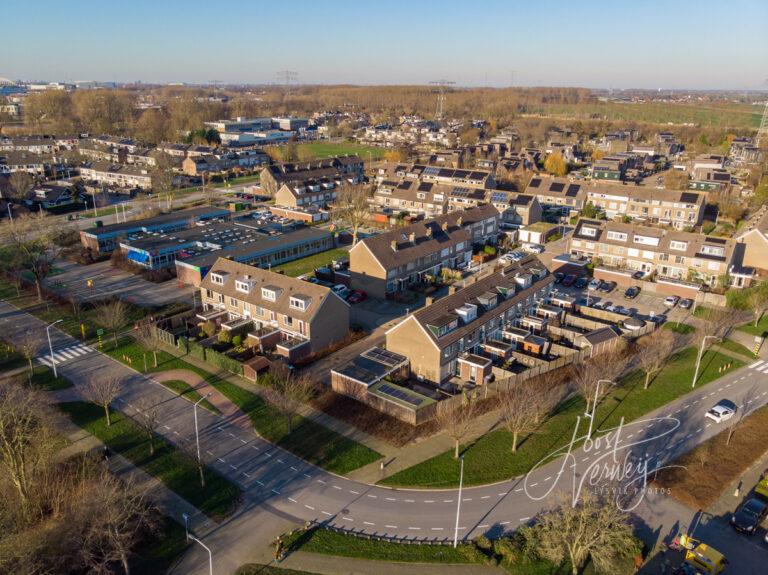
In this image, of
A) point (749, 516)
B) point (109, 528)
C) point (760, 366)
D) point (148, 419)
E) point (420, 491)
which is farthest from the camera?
point (760, 366)

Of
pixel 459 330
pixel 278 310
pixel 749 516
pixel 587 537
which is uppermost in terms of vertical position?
pixel 459 330

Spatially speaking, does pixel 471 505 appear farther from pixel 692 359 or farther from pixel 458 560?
pixel 692 359

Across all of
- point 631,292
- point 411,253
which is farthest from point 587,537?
point 631,292

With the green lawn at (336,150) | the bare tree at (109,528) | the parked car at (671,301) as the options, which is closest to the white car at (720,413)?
the parked car at (671,301)

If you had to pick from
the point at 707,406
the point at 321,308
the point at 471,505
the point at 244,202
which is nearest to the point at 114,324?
the point at 321,308

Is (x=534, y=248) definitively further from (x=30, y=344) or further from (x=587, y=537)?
(x=30, y=344)

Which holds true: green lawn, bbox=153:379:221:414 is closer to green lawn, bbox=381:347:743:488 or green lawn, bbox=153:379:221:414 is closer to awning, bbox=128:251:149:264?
green lawn, bbox=381:347:743:488

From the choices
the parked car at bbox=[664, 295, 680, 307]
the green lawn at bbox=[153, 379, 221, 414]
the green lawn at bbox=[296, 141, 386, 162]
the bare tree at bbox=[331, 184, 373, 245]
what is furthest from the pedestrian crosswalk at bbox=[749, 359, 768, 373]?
the green lawn at bbox=[296, 141, 386, 162]
